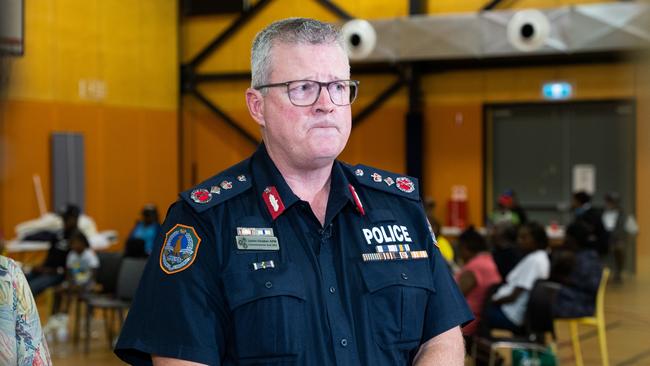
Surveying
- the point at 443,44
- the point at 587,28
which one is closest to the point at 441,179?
the point at 443,44

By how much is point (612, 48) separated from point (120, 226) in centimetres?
722

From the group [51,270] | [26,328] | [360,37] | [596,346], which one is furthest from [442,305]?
[360,37]

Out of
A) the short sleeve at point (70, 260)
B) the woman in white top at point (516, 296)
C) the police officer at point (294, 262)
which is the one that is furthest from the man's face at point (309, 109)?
the short sleeve at point (70, 260)

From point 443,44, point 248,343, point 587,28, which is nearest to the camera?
point 248,343

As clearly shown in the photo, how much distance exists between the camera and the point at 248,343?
1644 mm

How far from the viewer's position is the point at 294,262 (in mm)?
1713

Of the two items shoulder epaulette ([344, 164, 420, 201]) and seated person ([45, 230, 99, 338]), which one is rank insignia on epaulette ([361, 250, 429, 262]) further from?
seated person ([45, 230, 99, 338])

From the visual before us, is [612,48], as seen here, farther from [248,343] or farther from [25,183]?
[248,343]

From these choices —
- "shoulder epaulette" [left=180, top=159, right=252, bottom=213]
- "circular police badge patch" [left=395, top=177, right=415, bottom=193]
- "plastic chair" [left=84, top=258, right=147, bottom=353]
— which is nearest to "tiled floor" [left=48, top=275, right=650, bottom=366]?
"plastic chair" [left=84, top=258, right=147, bottom=353]

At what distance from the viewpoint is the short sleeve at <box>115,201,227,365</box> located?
5.34 ft

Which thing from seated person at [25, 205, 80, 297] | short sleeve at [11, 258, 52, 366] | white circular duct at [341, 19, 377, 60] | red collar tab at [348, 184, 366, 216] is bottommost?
seated person at [25, 205, 80, 297]

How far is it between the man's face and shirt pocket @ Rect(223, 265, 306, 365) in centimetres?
25

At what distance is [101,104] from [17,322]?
12.0 m

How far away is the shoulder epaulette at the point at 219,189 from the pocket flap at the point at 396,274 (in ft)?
0.91
